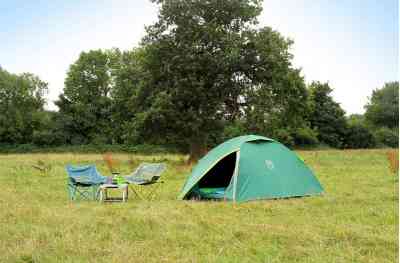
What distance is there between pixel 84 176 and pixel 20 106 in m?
39.9

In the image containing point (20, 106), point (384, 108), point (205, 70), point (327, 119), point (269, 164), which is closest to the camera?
point (269, 164)

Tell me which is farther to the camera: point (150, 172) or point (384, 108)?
point (384, 108)

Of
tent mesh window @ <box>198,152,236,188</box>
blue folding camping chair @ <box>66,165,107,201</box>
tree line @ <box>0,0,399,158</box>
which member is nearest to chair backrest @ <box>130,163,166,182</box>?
blue folding camping chair @ <box>66,165,107,201</box>

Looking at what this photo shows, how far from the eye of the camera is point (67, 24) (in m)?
15.9

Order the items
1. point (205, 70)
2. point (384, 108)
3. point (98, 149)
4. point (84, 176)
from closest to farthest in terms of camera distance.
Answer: point (84, 176) < point (205, 70) < point (98, 149) < point (384, 108)

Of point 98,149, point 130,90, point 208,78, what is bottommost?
point 98,149

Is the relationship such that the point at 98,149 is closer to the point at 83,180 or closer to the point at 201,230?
the point at 83,180

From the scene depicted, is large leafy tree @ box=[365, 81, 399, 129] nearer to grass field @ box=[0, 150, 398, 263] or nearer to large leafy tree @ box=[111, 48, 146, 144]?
large leafy tree @ box=[111, 48, 146, 144]

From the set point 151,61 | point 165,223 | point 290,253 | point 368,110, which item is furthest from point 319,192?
point 368,110

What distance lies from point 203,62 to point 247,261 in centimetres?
1667

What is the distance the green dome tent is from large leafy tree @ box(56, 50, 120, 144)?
32.7m

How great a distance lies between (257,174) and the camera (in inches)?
386

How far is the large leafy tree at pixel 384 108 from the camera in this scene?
5472 centimetres

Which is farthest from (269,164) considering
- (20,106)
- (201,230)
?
(20,106)
